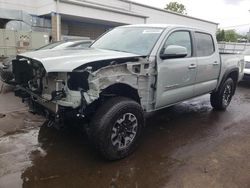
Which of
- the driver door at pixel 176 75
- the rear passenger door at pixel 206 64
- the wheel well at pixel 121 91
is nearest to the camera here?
the wheel well at pixel 121 91

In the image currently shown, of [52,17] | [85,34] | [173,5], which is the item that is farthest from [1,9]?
[173,5]

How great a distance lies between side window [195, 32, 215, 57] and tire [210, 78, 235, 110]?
107 centimetres

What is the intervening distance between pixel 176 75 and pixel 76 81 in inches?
72.2

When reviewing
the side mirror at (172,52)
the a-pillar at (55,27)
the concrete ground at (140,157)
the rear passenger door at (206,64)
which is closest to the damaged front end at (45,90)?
the concrete ground at (140,157)

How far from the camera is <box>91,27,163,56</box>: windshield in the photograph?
4080 mm

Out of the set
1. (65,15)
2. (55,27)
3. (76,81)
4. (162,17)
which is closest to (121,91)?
(76,81)

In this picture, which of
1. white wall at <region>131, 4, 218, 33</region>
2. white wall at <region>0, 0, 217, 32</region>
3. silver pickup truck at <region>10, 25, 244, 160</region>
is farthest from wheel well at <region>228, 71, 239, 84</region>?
Result: white wall at <region>131, 4, 218, 33</region>

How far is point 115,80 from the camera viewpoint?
335 centimetres

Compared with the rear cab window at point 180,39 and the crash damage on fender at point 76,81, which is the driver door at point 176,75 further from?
the crash damage on fender at point 76,81

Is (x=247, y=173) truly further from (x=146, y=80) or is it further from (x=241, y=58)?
→ (x=241, y=58)

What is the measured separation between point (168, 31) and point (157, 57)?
2.24 feet

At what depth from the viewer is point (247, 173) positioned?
3436mm

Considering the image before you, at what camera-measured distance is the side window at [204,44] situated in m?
5.00

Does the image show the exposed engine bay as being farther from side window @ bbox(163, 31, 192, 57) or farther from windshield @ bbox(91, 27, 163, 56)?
side window @ bbox(163, 31, 192, 57)
